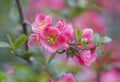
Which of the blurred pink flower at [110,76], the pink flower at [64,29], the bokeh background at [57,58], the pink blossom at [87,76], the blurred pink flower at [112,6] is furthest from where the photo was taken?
the blurred pink flower at [112,6]

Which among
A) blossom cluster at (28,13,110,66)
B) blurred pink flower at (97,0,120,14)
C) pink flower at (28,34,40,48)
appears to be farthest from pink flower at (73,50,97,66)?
blurred pink flower at (97,0,120,14)

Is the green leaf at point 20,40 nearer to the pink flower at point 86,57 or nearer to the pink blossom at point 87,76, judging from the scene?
the pink flower at point 86,57

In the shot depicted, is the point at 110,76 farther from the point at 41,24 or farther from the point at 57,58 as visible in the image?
the point at 41,24

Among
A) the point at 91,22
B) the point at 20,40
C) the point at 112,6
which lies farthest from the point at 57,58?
the point at 112,6

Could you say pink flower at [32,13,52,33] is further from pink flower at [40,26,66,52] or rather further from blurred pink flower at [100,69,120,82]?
blurred pink flower at [100,69,120,82]

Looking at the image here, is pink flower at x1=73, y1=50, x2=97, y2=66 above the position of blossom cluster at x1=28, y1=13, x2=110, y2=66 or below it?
below

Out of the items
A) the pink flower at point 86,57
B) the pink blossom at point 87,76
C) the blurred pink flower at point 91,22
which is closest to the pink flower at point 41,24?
the pink flower at point 86,57
